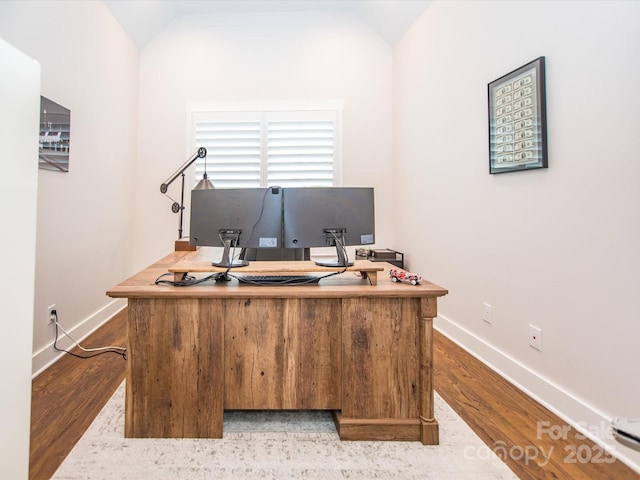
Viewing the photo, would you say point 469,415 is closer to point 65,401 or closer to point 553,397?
point 553,397

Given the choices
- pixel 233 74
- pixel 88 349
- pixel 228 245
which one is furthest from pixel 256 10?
pixel 88 349

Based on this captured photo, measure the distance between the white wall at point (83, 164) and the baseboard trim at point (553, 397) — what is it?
308 centimetres

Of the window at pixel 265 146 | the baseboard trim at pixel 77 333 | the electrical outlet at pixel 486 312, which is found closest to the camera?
the baseboard trim at pixel 77 333

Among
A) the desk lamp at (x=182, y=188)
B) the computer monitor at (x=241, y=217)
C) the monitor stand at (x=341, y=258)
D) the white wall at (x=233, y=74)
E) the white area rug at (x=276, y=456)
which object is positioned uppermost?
the white wall at (x=233, y=74)

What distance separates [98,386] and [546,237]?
2.83m

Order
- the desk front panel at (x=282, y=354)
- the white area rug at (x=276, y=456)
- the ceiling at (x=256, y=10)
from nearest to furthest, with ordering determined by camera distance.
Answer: the white area rug at (x=276, y=456)
the desk front panel at (x=282, y=354)
the ceiling at (x=256, y=10)

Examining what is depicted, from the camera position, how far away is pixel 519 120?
1977 millimetres

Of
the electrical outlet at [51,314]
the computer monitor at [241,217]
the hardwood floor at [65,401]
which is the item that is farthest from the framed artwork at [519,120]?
the electrical outlet at [51,314]

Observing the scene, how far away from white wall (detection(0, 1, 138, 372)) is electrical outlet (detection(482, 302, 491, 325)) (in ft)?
10.2

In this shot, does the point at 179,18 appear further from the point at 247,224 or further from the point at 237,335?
the point at 237,335

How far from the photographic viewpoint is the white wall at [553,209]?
144cm

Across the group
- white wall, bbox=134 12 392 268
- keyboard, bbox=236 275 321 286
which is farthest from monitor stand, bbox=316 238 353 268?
white wall, bbox=134 12 392 268

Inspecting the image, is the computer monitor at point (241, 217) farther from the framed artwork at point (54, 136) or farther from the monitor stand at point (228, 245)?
the framed artwork at point (54, 136)

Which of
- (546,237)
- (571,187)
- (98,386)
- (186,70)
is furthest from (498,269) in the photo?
(186,70)
